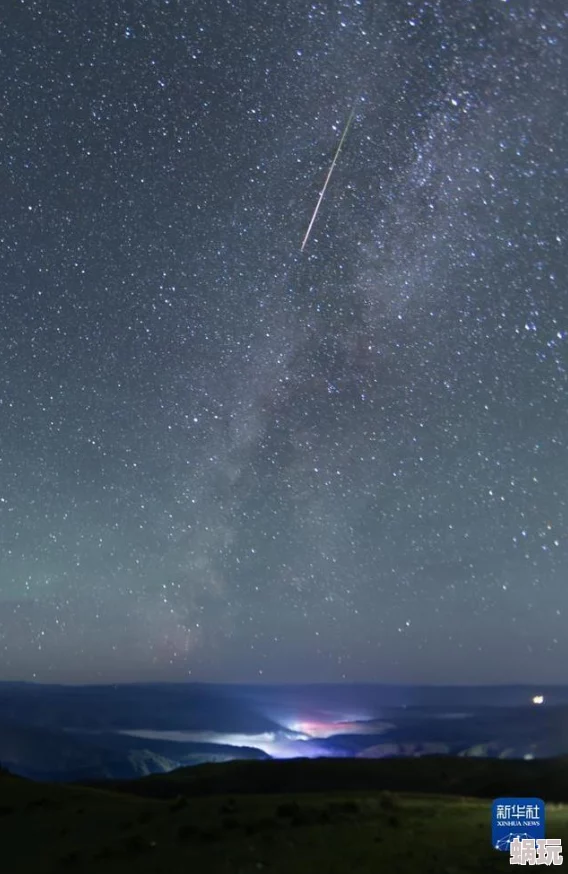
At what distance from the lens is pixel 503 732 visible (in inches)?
7633

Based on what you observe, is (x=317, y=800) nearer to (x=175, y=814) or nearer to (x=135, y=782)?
(x=175, y=814)

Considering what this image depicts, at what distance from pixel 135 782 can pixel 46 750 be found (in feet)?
541

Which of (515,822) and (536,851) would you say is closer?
(536,851)

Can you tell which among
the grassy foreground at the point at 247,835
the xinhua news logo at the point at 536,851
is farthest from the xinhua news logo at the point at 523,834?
the grassy foreground at the point at 247,835

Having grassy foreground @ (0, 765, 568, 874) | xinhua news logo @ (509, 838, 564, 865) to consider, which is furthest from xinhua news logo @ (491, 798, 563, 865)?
grassy foreground @ (0, 765, 568, 874)

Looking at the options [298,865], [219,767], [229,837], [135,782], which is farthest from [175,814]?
[219,767]

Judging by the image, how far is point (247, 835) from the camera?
15859 millimetres

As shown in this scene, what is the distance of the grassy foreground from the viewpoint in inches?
527

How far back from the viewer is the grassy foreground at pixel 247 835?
13.4 metres

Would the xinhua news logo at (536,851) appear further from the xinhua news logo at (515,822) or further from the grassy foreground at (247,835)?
the grassy foreground at (247,835)

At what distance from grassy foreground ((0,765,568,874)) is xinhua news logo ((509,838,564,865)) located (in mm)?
334

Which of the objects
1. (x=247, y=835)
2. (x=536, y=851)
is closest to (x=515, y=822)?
(x=536, y=851)

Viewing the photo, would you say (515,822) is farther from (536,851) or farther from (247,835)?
(247,835)

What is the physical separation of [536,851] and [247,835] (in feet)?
21.2
